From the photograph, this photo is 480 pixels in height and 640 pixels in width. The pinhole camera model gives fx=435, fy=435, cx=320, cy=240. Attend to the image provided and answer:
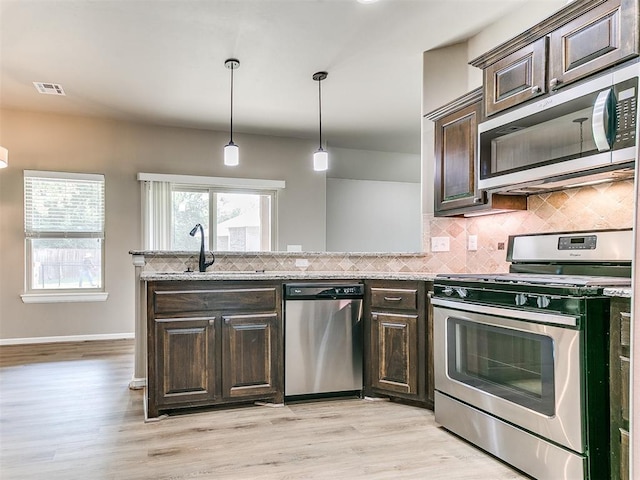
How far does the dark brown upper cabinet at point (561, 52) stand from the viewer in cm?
195

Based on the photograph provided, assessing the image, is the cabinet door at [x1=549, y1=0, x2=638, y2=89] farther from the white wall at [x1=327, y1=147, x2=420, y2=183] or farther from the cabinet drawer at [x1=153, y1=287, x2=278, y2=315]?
the white wall at [x1=327, y1=147, x2=420, y2=183]

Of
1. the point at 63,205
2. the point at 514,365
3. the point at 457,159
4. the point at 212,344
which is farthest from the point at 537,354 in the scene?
the point at 63,205

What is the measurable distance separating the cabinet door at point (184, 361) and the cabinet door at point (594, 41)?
2497 millimetres

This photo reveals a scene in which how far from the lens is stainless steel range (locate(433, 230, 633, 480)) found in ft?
5.91

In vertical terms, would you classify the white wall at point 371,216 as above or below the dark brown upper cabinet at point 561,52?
below

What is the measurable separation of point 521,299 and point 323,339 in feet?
4.78

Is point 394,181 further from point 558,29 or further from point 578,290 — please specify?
point 578,290

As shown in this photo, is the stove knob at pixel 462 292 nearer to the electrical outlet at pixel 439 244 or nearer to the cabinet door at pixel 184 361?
the electrical outlet at pixel 439 244

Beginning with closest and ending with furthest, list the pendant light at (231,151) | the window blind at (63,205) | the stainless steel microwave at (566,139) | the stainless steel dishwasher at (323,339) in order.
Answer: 1. the stainless steel microwave at (566,139)
2. the stainless steel dishwasher at (323,339)
3. the pendant light at (231,151)
4. the window blind at (63,205)

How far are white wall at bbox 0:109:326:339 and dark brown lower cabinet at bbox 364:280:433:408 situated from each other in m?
3.39

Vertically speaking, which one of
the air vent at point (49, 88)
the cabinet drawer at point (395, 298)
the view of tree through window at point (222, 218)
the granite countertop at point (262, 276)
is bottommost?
the cabinet drawer at point (395, 298)

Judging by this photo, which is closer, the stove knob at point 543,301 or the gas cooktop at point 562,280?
the gas cooktop at point 562,280

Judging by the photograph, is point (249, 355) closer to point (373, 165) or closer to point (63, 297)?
point (63, 297)

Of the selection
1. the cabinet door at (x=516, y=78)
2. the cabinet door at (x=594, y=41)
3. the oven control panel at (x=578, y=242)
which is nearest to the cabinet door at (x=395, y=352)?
the oven control panel at (x=578, y=242)
